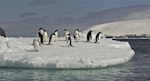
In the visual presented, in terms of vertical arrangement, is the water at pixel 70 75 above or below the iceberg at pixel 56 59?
below

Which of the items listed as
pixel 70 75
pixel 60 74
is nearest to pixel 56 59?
pixel 60 74

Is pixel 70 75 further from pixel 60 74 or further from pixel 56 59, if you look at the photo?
pixel 56 59

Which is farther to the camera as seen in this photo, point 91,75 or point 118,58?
A: point 118,58

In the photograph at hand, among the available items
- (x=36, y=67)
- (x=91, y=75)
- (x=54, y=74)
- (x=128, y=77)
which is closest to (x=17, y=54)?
(x=36, y=67)

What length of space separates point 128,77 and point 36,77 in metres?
4.63

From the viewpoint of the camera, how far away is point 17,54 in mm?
23281

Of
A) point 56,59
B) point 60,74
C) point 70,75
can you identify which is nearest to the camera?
point 70,75

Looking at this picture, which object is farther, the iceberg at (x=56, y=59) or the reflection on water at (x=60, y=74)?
the iceberg at (x=56, y=59)

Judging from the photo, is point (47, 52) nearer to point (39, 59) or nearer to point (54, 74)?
point (39, 59)

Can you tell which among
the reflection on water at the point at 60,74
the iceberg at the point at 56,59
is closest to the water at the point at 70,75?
the reflection on water at the point at 60,74

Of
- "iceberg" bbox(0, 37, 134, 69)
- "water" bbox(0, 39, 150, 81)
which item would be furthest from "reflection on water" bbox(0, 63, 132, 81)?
"iceberg" bbox(0, 37, 134, 69)

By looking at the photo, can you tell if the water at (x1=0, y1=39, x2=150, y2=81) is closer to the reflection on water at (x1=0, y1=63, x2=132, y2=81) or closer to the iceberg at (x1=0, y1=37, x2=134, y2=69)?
the reflection on water at (x1=0, y1=63, x2=132, y2=81)

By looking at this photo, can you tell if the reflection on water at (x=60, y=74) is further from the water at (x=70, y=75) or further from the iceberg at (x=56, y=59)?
the iceberg at (x=56, y=59)

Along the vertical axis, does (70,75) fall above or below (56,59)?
below
